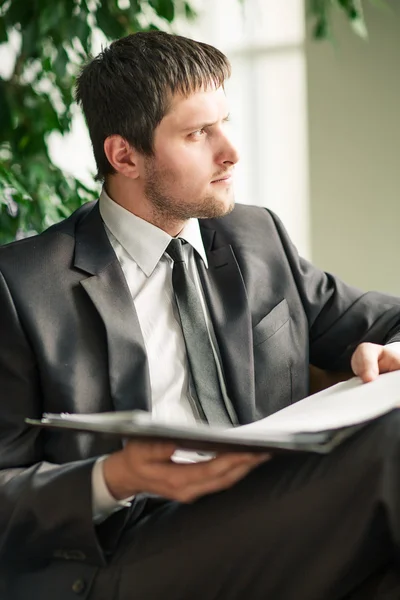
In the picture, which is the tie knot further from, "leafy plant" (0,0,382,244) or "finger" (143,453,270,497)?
"leafy plant" (0,0,382,244)

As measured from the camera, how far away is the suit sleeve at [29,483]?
1.28 metres

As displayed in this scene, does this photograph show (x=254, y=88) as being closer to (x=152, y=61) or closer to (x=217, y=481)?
(x=152, y=61)

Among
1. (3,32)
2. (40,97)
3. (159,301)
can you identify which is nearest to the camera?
(159,301)

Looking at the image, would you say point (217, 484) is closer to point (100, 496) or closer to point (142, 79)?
point (100, 496)

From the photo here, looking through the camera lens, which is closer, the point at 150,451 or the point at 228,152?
the point at 150,451

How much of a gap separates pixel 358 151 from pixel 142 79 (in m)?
1.93

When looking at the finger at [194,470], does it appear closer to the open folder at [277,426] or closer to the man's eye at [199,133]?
the open folder at [277,426]

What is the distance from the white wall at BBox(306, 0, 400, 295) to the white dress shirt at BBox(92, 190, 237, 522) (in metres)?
1.86

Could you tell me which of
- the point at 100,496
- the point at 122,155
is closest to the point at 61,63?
the point at 122,155

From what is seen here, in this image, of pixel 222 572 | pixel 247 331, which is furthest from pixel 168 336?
pixel 222 572

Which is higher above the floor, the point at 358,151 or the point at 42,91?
the point at 42,91

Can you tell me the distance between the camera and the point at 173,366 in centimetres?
157

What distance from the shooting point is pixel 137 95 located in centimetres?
166

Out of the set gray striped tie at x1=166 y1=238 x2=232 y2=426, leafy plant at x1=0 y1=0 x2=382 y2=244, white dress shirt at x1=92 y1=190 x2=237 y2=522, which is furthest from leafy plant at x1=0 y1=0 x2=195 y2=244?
gray striped tie at x1=166 y1=238 x2=232 y2=426
